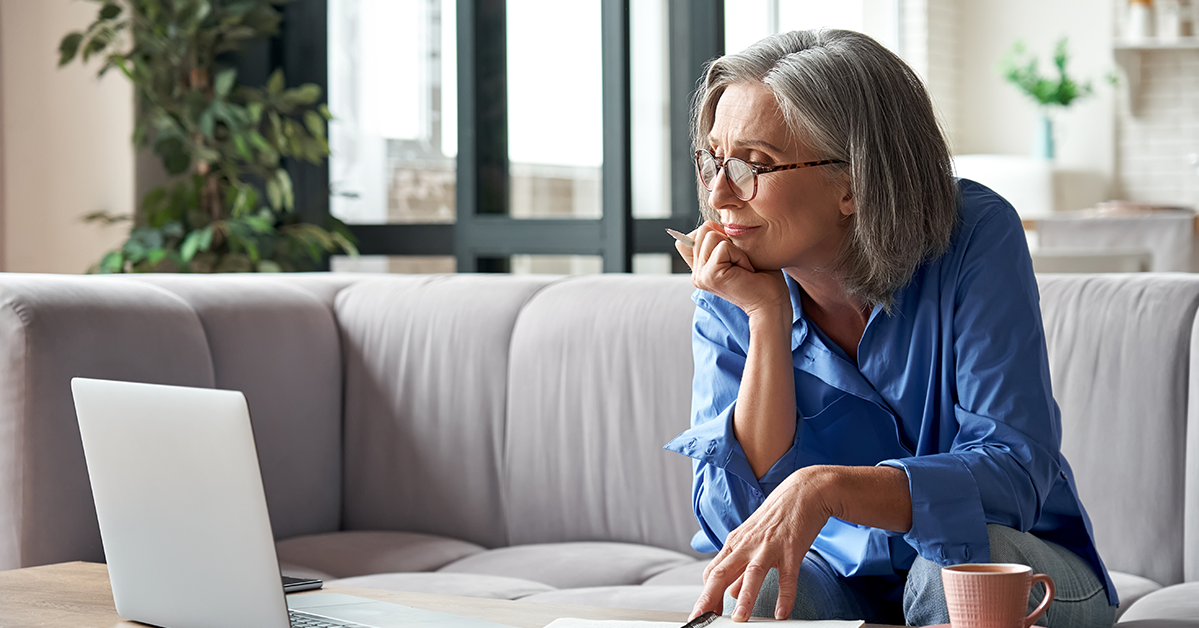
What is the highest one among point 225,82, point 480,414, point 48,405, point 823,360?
point 225,82

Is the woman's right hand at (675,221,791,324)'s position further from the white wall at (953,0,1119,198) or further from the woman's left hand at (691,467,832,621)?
the white wall at (953,0,1119,198)

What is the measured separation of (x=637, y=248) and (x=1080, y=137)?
471 centimetres

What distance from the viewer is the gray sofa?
5.90ft

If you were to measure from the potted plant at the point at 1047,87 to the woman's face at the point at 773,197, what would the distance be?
6.21 m

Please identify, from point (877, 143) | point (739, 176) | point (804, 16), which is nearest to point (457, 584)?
point (739, 176)

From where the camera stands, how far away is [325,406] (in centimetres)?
240

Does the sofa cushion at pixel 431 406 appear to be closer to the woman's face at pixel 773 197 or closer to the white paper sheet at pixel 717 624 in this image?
the woman's face at pixel 773 197

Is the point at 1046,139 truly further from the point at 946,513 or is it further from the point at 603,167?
the point at 946,513

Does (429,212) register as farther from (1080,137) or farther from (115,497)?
(1080,137)

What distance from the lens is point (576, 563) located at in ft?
6.60

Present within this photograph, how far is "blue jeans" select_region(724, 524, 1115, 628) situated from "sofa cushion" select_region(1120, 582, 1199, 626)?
0.66ft

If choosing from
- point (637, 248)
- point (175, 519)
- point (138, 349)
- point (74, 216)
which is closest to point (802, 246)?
point (175, 519)

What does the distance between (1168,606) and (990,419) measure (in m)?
0.51

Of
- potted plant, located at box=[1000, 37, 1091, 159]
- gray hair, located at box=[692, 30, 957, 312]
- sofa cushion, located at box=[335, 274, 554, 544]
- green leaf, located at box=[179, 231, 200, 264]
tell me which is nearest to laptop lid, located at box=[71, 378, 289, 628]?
gray hair, located at box=[692, 30, 957, 312]
